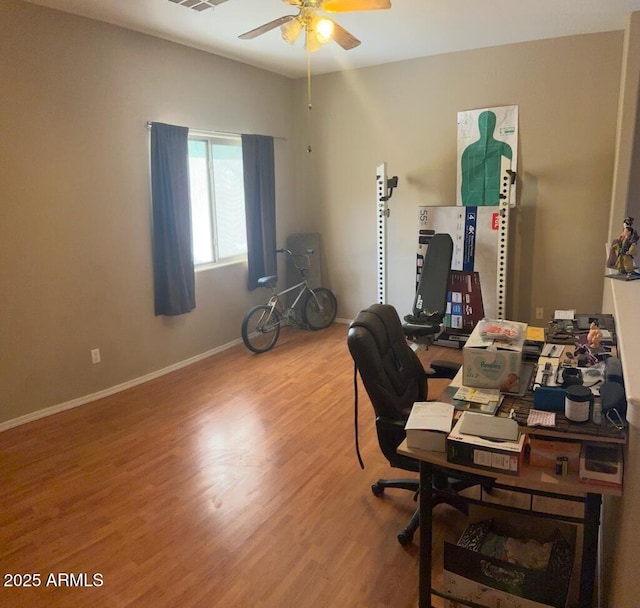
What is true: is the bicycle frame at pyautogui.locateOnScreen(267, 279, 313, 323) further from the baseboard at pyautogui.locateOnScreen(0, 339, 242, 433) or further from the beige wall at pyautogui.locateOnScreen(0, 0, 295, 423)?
the beige wall at pyautogui.locateOnScreen(0, 0, 295, 423)

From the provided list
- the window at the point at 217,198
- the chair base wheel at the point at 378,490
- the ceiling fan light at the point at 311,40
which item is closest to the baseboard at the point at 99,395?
the window at the point at 217,198

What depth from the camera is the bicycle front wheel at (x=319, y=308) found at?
217 inches

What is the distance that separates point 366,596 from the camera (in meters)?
1.94

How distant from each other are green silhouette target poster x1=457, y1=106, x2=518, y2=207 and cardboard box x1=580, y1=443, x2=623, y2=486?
134 inches

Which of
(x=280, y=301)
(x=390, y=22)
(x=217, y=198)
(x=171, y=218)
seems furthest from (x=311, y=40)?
(x=280, y=301)

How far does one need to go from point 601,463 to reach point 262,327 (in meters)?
3.71

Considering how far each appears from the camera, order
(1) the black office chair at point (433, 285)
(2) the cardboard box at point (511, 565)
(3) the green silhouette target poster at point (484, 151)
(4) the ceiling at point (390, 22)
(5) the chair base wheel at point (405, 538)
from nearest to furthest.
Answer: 1. (2) the cardboard box at point (511, 565)
2. (5) the chair base wheel at point (405, 538)
3. (4) the ceiling at point (390, 22)
4. (1) the black office chair at point (433, 285)
5. (3) the green silhouette target poster at point (484, 151)

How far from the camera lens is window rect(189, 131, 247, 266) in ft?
15.1

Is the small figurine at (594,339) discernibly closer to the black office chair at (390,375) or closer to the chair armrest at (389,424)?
the black office chair at (390,375)

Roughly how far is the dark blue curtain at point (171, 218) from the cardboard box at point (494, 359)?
2894 mm

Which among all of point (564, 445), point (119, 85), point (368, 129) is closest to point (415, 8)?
point (368, 129)

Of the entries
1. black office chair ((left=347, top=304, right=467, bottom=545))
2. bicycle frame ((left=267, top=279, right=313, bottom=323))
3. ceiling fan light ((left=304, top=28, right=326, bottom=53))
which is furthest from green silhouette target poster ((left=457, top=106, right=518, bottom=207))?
black office chair ((left=347, top=304, right=467, bottom=545))

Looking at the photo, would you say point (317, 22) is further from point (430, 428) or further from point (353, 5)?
point (430, 428)

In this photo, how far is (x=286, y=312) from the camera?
523cm
